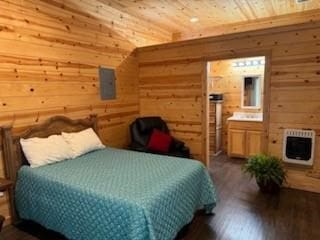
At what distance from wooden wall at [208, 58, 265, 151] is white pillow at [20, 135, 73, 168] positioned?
352cm

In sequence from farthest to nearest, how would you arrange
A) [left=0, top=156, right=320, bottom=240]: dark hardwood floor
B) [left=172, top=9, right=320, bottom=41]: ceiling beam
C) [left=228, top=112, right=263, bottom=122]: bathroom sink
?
[left=228, top=112, right=263, bottom=122]: bathroom sink → [left=172, top=9, right=320, bottom=41]: ceiling beam → [left=0, top=156, right=320, bottom=240]: dark hardwood floor

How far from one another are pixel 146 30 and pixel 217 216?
13.0ft

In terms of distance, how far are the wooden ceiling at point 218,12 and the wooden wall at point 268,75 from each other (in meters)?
0.62

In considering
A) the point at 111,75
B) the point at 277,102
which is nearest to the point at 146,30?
the point at 111,75

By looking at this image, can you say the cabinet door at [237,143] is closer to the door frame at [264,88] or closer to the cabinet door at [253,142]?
the cabinet door at [253,142]

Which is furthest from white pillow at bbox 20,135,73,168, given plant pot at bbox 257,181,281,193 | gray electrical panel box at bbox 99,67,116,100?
plant pot at bbox 257,181,281,193

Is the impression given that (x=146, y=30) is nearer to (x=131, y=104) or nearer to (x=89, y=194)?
(x=131, y=104)

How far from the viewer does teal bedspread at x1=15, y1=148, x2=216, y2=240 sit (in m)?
1.90

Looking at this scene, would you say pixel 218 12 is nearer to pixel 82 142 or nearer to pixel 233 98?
pixel 233 98

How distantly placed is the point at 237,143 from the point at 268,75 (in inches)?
73.7

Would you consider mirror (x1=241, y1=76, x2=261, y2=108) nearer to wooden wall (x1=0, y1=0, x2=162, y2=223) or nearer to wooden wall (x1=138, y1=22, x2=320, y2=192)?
wooden wall (x1=138, y1=22, x2=320, y2=192)

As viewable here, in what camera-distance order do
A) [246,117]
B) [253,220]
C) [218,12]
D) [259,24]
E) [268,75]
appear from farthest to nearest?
[246,117] < [259,24] < [218,12] < [268,75] < [253,220]

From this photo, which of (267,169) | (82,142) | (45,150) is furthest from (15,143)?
(267,169)

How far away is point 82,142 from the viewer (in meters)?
3.26
